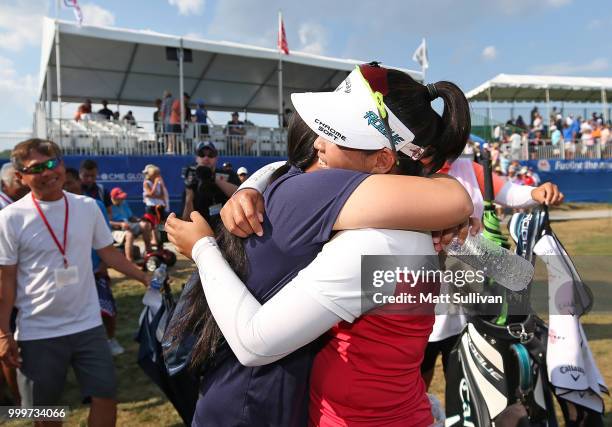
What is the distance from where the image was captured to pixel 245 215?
1099mm

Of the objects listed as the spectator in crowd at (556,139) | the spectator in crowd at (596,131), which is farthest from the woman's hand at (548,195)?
the spectator in crowd at (596,131)

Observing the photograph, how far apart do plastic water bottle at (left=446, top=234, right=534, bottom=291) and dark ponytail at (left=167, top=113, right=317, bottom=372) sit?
532 millimetres

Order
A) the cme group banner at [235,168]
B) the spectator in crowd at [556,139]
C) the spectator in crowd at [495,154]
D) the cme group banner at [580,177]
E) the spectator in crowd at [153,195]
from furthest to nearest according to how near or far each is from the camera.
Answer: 1. the spectator in crowd at [556,139]
2. the cme group banner at [580,177]
3. the spectator in crowd at [495,154]
4. the cme group banner at [235,168]
5. the spectator in crowd at [153,195]

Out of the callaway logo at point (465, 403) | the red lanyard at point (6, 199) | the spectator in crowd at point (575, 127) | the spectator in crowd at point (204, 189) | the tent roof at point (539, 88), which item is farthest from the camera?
the tent roof at point (539, 88)

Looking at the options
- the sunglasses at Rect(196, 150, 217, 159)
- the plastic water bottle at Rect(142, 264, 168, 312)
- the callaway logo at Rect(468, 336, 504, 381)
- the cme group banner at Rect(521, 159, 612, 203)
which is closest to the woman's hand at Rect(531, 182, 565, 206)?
the callaway logo at Rect(468, 336, 504, 381)

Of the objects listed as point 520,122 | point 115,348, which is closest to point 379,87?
point 115,348

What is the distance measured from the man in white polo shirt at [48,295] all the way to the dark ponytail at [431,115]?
221 centimetres

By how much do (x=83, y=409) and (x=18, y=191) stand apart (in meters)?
1.81

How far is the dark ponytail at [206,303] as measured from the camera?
1.20 metres

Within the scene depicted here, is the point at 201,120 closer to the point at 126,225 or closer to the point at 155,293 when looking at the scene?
the point at 126,225

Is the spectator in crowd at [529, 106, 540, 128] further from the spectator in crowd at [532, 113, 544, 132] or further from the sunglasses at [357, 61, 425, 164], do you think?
the sunglasses at [357, 61, 425, 164]

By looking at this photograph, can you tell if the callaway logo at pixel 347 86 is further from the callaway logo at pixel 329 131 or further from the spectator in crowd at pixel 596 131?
the spectator in crowd at pixel 596 131

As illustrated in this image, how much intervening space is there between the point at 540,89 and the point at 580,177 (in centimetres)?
874

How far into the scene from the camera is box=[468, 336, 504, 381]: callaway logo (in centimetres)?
203
